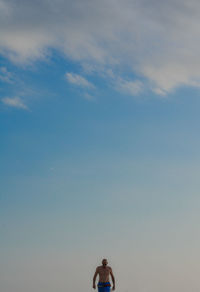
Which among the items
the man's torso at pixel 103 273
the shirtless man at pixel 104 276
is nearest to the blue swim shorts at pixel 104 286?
the shirtless man at pixel 104 276

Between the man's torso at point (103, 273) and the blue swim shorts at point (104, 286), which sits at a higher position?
the man's torso at point (103, 273)

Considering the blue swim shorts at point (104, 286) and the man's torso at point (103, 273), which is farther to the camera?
the blue swim shorts at point (104, 286)

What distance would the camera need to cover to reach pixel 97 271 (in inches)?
1147

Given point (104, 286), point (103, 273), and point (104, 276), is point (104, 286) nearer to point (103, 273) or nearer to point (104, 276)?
point (104, 276)

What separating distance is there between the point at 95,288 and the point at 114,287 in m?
1.22

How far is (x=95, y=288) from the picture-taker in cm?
2995

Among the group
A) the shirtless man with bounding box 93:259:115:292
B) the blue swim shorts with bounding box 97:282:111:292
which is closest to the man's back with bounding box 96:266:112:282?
the shirtless man with bounding box 93:259:115:292

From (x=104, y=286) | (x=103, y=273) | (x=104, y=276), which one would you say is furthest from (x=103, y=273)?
(x=104, y=286)

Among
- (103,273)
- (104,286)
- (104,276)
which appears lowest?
(104,286)

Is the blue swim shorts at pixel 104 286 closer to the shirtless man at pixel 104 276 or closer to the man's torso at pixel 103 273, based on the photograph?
the shirtless man at pixel 104 276

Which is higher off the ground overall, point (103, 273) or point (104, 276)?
point (103, 273)

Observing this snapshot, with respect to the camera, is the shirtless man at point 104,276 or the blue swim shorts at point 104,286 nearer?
the shirtless man at point 104,276

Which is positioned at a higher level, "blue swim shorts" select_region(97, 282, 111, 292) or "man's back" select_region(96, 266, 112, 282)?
"man's back" select_region(96, 266, 112, 282)

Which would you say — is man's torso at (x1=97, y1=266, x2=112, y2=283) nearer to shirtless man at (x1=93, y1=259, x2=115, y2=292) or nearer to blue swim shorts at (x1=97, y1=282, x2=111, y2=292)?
shirtless man at (x1=93, y1=259, x2=115, y2=292)
